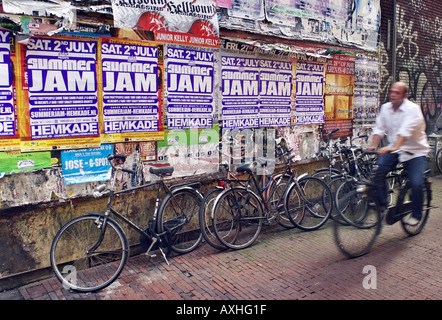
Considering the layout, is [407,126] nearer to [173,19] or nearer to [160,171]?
[160,171]

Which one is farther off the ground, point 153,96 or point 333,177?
point 153,96

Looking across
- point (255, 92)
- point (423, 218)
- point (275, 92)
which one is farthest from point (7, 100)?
point (423, 218)

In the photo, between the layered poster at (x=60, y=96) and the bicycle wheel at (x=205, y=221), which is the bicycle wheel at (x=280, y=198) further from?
the layered poster at (x=60, y=96)

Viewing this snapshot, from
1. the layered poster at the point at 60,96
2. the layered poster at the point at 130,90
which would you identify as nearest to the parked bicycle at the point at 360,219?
the layered poster at the point at 130,90

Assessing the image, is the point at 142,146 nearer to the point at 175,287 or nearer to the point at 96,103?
the point at 96,103

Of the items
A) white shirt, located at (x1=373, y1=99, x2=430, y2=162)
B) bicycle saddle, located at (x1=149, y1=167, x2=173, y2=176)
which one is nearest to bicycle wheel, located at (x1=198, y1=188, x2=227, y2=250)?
bicycle saddle, located at (x1=149, y1=167, x2=173, y2=176)

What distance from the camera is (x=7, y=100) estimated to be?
166 inches

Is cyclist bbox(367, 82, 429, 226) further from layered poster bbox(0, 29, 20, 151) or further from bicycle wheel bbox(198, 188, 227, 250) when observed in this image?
layered poster bbox(0, 29, 20, 151)

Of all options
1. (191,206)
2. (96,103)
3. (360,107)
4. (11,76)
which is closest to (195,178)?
(191,206)

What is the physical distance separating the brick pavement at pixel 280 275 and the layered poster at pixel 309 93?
8.65ft

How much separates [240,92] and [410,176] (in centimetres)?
278

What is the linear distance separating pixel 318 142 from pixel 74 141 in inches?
189

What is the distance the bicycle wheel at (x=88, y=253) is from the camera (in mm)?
4199

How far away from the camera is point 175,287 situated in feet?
14.1
